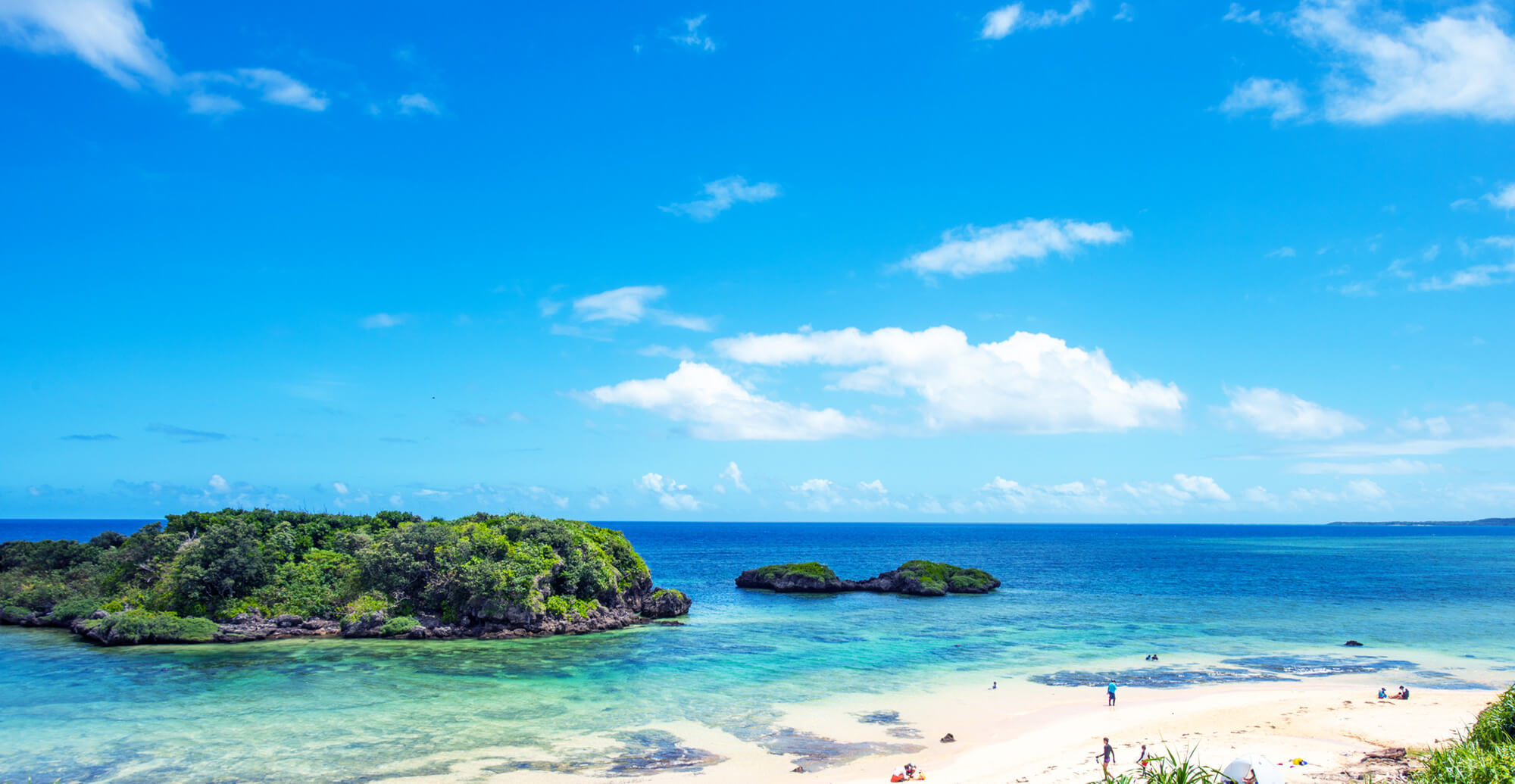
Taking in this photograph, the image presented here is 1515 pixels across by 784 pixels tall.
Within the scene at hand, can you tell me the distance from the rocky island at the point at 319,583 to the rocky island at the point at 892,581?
103 feet

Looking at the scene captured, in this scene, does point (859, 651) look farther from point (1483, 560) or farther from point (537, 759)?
point (1483, 560)

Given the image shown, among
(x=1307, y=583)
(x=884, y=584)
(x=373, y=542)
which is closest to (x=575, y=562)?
(x=373, y=542)

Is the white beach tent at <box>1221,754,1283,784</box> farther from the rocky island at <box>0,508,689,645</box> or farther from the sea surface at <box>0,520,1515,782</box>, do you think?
the rocky island at <box>0,508,689,645</box>

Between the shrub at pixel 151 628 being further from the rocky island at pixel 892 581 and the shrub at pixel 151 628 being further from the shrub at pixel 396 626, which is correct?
the rocky island at pixel 892 581

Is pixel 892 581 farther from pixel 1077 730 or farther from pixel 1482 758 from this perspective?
pixel 1482 758

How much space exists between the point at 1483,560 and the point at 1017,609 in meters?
147

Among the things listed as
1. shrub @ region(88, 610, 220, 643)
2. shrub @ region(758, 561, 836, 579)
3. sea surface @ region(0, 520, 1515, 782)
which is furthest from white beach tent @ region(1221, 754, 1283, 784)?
shrub @ region(758, 561, 836, 579)

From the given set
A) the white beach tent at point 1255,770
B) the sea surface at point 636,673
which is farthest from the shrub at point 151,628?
the white beach tent at point 1255,770

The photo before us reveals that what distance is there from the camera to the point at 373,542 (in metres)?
66.9

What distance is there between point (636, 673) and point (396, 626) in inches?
920

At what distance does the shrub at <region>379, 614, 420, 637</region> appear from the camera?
58812mm

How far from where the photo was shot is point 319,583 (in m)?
63.2

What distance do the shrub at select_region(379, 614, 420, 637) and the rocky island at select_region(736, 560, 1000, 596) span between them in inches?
1990

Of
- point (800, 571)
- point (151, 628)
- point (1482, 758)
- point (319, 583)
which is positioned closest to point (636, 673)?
point (319, 583)
